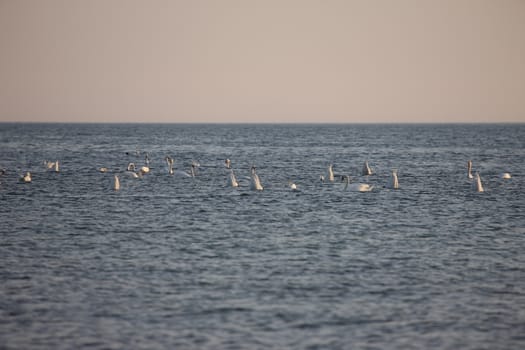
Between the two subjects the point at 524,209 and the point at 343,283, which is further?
the point at 524,209

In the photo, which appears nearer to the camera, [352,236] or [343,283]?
[343,283]

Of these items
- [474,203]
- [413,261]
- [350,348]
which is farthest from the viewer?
[474,203]

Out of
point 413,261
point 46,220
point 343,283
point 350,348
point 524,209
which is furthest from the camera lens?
point 524,209

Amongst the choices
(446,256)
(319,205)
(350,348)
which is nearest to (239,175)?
(319,205)

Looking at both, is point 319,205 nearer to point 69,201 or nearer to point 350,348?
point 69,201

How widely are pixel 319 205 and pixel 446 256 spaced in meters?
14.5

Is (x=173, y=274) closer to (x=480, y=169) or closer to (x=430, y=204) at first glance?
(x=430, y=204)

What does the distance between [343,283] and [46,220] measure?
57.9 feet

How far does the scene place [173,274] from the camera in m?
22.5

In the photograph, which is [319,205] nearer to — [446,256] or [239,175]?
[446,256]

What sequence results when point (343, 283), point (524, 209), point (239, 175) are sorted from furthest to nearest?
point (239, 175), point (524, 209), point (343, 283)

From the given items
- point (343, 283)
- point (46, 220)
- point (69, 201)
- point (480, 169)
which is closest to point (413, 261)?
point (343, 283)

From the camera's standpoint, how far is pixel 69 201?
41.0m

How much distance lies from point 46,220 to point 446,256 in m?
18.7
